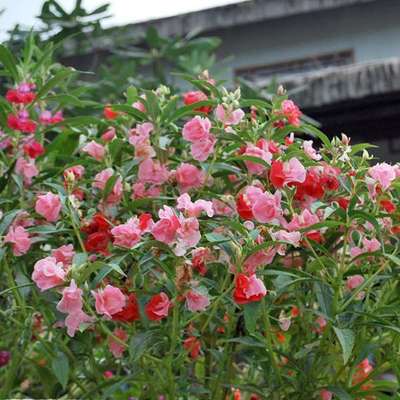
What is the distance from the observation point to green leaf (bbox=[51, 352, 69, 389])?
1.32 meters

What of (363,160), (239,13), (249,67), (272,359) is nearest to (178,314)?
(272,359)

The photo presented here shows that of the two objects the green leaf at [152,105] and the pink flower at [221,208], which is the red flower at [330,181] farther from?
the green leaf at [152,105]

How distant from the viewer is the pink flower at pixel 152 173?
1.43 m

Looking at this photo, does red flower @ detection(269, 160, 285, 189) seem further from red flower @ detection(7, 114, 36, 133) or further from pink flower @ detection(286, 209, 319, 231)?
red flower @ detection(7, 114, 36, 133)

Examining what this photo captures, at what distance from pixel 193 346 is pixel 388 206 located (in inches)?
15.8

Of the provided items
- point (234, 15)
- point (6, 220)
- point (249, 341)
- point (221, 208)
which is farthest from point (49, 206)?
point (234, 15)

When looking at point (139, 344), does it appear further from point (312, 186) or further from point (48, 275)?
point (312, 186)

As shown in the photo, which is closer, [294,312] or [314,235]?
[314,235]

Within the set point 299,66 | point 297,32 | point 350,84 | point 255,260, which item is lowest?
point 255,260

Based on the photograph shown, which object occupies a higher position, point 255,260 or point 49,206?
point 49,206

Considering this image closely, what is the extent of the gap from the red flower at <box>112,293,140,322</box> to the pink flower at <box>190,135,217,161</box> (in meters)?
0.27

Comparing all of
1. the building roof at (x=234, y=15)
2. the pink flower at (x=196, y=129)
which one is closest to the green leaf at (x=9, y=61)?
the pink flower at (x=196, y=129)

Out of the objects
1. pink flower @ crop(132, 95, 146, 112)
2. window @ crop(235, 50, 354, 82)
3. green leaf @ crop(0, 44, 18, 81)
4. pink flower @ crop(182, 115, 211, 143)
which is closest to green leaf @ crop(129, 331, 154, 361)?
pink flower @ crop(182, 115, 211, 143)

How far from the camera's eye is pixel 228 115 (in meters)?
1.42
